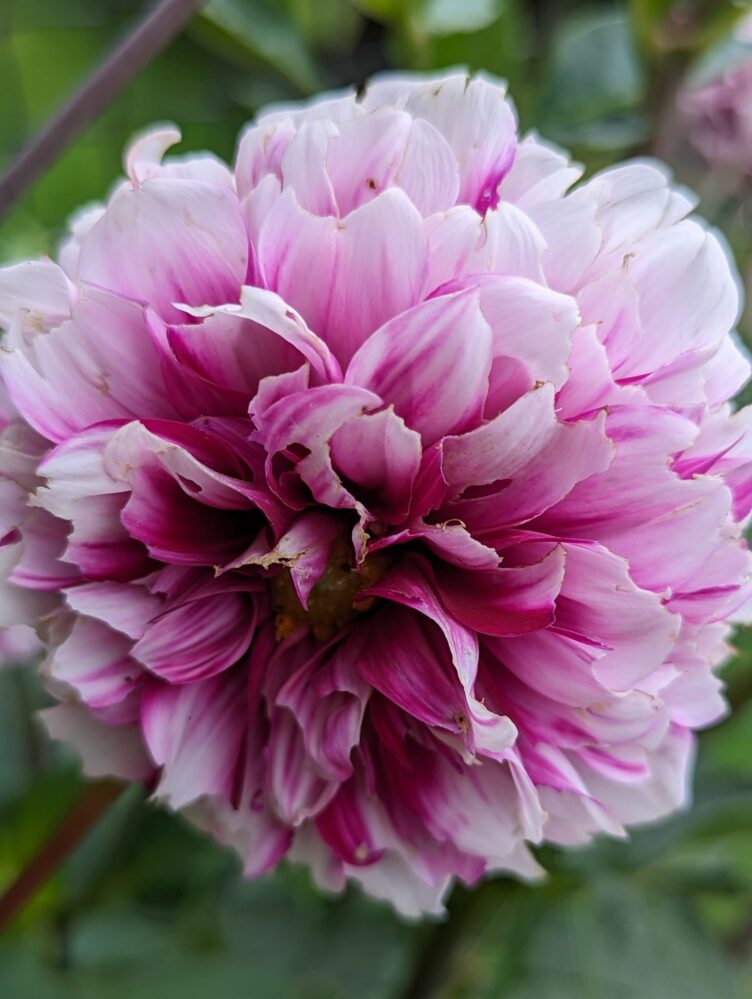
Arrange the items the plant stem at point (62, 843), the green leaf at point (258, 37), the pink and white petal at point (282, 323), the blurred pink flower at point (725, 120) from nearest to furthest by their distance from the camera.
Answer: the pink and white petal at point (282, 323) → the plant stem at point (62, 843) → the green leaf at point (258, 37) → the blurred pink flower at point (725, 120)


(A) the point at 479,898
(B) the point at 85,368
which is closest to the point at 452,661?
(B) the point at 85,368

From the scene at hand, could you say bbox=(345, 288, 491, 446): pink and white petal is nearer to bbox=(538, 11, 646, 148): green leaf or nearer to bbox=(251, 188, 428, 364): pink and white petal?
bbox=(251, 188, 428, 364): pink and white petal

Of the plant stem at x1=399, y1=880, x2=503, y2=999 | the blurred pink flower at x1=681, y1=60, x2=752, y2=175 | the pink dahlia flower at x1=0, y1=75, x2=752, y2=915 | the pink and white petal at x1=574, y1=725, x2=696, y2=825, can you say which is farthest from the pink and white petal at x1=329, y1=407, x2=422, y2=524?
the blurred pink flower at x1=681, y1=60, x2=752, y2=175

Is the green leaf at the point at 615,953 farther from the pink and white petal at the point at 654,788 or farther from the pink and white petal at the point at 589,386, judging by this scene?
the pink and white petal at the point at 589,386

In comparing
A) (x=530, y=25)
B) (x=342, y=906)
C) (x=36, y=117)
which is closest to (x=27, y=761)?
(x=342, y=906)

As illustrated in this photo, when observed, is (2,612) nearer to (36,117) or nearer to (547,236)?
(547,236)

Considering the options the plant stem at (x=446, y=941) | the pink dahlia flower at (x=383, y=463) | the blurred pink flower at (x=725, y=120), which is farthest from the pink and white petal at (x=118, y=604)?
the blurred pink flower at (x=725, y=120)
